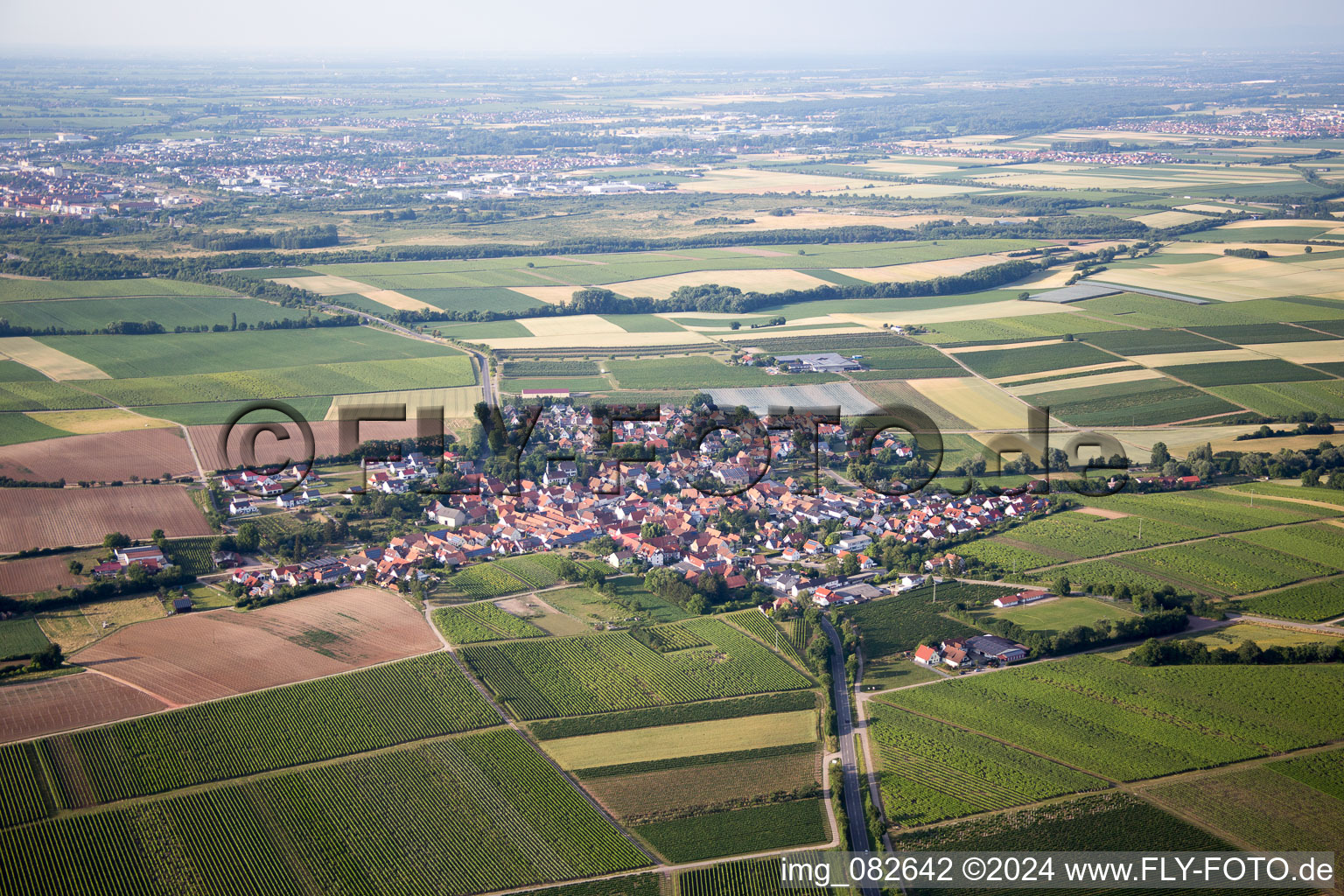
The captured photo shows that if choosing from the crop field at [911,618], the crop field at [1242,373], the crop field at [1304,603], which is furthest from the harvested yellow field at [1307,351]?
the crop field at [911,618]

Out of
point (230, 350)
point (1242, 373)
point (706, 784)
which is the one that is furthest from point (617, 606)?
point (1242, 373)

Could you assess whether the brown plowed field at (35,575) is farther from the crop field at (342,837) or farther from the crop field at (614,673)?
the crop field at (614,673)

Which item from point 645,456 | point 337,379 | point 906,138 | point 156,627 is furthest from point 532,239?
point 906,138

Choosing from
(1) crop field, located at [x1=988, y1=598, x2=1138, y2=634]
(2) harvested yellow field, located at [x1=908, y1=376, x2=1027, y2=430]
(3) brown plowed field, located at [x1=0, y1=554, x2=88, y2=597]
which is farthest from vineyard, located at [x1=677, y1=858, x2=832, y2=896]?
(2) harvested yellow field, located at [x1=908, y1=376, x2=1027, y2=430]

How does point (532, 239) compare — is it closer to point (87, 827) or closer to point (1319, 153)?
point (87, 827)

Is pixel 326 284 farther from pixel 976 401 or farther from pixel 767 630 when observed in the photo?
pixel 767 630
